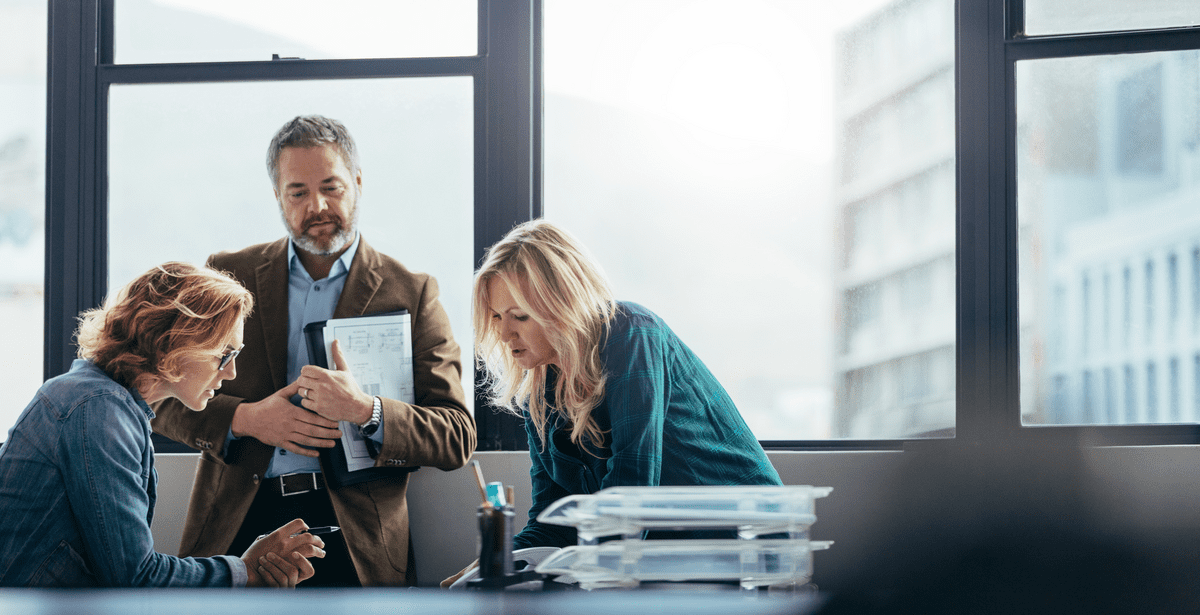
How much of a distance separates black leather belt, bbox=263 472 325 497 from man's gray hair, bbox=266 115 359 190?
2.74 ft

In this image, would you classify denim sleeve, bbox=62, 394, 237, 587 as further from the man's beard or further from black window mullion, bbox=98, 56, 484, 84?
black window mullion, bbox=98, 56, 484, 84

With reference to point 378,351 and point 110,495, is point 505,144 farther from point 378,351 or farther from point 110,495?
point 110,495

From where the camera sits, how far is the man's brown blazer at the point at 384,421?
2459 mm

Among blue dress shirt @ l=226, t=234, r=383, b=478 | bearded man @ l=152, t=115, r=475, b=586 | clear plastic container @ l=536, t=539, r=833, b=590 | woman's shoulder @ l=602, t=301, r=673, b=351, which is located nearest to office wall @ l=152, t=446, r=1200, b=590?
bearded man @ l=152, t=115, r=475, b=586

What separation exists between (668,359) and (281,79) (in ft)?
5.97

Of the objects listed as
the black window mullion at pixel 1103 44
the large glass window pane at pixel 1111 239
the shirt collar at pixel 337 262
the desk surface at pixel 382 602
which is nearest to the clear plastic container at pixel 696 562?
the desk surface at pixel 382 602

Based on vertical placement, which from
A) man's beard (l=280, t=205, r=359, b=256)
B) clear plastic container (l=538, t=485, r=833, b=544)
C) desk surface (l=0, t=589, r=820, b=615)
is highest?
man's beard (l=280, t=205, r=359, b=256)

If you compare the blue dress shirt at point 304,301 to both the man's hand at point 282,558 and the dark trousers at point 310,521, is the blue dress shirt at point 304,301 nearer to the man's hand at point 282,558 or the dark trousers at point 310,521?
the dark trousers at point 310,521

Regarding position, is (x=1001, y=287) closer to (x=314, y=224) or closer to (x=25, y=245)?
(x=314, y=224)

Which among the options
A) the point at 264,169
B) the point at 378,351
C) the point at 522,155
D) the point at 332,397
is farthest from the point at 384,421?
the point at 264,169

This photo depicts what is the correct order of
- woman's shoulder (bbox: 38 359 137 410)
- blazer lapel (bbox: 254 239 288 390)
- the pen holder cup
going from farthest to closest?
1. blazer lapel (bbox: 254 239 288 390)
2. woman's shoulder (bbox: 38 359 137 410)
3. the pen holder cup

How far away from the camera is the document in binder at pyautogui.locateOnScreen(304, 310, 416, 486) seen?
2.48 m

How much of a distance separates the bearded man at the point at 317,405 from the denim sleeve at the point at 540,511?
516mm

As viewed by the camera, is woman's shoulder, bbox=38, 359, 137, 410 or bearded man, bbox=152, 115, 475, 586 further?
bearded man, bbox=152, 115, 475, 586
